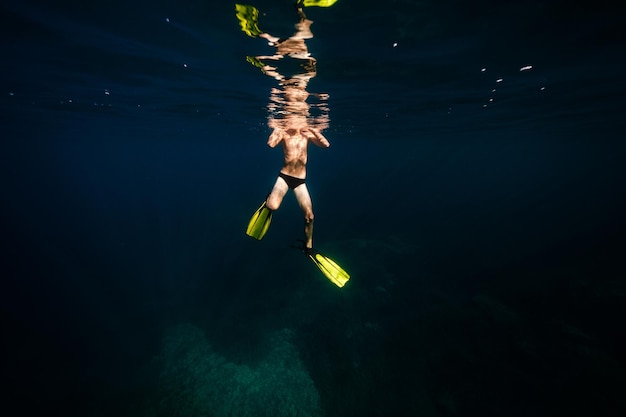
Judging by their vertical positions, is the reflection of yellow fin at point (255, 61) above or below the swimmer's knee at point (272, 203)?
above

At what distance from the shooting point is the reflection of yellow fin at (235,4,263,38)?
663 centimetres

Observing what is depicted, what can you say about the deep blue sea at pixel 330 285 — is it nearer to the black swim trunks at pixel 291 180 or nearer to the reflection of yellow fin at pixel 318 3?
the reflection of yellow fin at pixel 318 3

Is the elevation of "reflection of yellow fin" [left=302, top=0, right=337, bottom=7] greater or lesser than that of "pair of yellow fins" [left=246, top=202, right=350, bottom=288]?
greater

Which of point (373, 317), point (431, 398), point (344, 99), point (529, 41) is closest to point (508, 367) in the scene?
point (431, 398)

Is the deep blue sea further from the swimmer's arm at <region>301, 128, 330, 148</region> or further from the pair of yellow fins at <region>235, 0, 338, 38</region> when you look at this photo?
the swimmer's arm at <region>301, 128, 330, 148</region>

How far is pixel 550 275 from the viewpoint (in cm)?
1695

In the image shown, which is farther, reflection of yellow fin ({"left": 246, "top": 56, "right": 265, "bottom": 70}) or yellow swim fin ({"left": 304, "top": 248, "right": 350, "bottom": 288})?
reflection of yellow fin ({"left": 246, "top": 56, "right": 265, "bottom": 70})

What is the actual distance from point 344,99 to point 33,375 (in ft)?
68.5

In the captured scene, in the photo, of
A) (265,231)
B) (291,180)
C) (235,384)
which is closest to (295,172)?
(291,180)

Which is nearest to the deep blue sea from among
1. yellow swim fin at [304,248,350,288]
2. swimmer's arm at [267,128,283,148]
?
swimmer's arm at [267,128,283,148]

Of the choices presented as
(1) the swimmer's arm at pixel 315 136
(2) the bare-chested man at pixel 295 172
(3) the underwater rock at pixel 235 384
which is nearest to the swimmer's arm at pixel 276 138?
(2) the bare-chested man at pixel 295 172

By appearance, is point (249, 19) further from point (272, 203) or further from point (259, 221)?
point (259, 221)

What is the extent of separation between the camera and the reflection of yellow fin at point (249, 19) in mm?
6632

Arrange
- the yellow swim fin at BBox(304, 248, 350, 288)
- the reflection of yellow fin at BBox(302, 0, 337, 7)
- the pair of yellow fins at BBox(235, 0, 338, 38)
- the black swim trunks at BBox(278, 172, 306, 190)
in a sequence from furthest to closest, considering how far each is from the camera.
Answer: the black swim trunks at BBox(278, 172, 306, 190) → the yellow swim fin at BBox(304, 248, 350, 288) → the pair of yellow fins at BBox(235, 0, 338, 38) → the reflection of yellow fin at BBox(302, 0, 337, 7)
